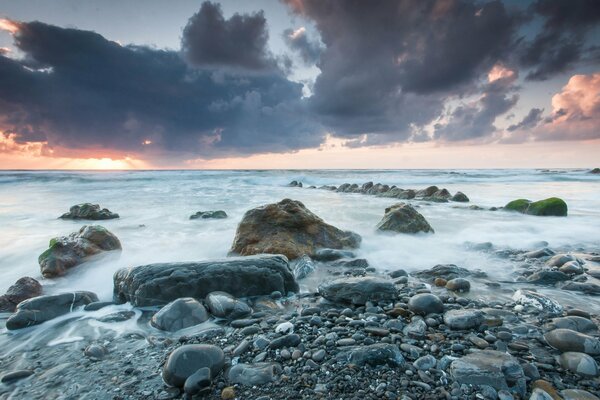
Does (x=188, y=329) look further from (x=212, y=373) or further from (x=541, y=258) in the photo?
(x=541, y=258)

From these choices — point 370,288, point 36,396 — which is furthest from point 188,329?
point 370,288

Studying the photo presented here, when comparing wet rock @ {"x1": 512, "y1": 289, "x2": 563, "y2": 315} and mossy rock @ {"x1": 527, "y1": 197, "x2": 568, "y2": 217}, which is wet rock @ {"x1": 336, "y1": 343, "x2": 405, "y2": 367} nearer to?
wet rock @ {"x1": 512, "y1": 289, "x2": 563, "y2": 315}

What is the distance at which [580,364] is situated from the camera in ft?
6.35

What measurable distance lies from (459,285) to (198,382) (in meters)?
2.87

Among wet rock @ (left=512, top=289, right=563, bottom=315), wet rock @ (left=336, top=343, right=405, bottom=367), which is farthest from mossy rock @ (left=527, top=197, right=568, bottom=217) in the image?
wet rock @ (left=336, top=343, right=405, bottom=367)

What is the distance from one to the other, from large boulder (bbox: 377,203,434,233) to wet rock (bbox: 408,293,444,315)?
12.2ft

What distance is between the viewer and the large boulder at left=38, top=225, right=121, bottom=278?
426 cm

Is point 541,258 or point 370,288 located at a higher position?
point 370,288

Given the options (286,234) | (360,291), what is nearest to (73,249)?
(286,234)

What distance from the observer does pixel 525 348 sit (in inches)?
86.0

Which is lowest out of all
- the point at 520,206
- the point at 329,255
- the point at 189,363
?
the point at 520,206

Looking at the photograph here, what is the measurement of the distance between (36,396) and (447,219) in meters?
8.73

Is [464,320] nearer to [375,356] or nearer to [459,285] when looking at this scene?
[375,356]

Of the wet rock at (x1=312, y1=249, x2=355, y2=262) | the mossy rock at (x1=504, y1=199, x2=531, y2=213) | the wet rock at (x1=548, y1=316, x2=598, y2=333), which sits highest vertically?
the wet rock at (x1=548, y1=316, x2=598, y2=333)
